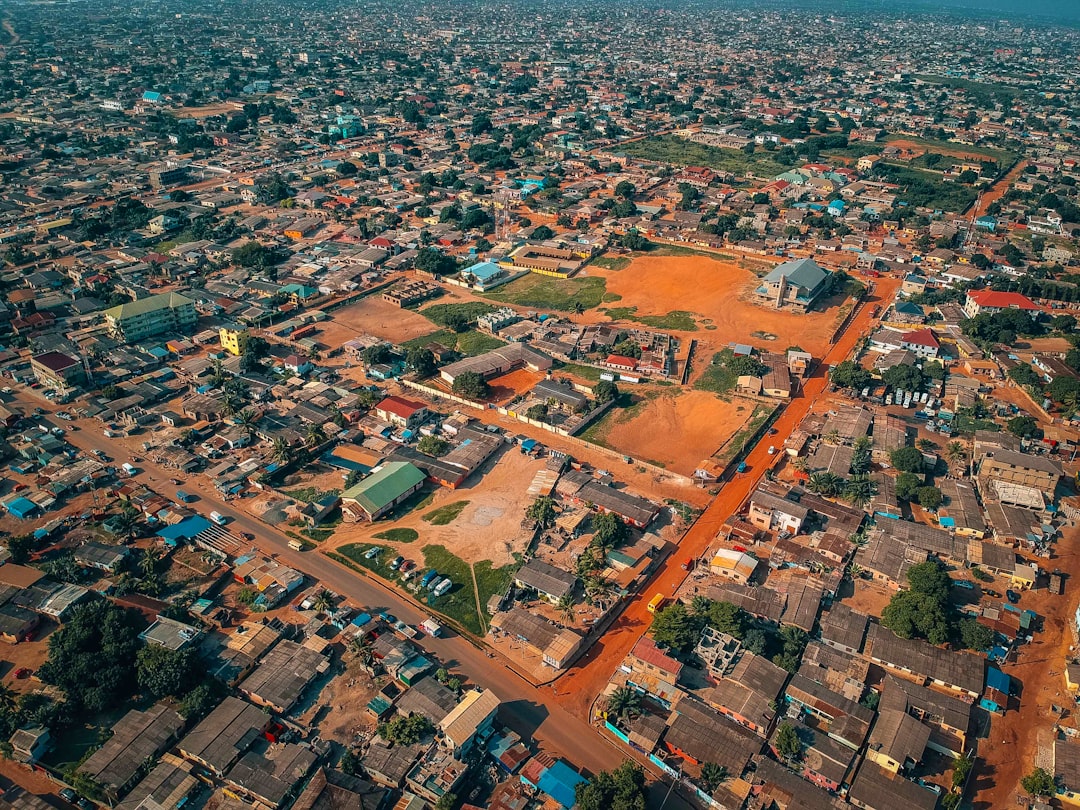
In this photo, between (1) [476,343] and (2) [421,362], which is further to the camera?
(1) [476,343]

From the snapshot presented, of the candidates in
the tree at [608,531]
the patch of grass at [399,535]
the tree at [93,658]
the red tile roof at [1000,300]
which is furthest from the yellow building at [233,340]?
the red tile roof at [1000,300]

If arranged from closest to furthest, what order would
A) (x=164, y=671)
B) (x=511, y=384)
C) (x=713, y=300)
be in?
Result: (x=164, y=671) → (x=511, y=384) → (x=713, y=300)

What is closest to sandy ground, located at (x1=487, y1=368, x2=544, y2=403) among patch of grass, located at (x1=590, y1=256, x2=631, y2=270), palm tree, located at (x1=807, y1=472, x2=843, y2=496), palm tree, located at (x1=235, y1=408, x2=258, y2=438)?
palm tree, located at (x1=235, y1=408, x2=258, y2=438)

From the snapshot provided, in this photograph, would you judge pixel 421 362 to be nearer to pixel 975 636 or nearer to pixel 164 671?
pixel 164 671

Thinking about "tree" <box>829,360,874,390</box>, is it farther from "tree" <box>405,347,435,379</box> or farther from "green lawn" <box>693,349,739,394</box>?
"tree" <box>405,347,435,379</box>

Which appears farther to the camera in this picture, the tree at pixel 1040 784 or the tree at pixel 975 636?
the tree at pixel 975 636

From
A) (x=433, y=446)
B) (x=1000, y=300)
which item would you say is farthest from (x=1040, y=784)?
(x=1000, y=300)

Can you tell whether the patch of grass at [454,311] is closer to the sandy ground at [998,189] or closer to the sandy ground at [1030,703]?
the sandy ground at [1030,703]

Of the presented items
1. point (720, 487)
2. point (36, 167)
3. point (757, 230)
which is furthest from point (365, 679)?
point (36, 167)
